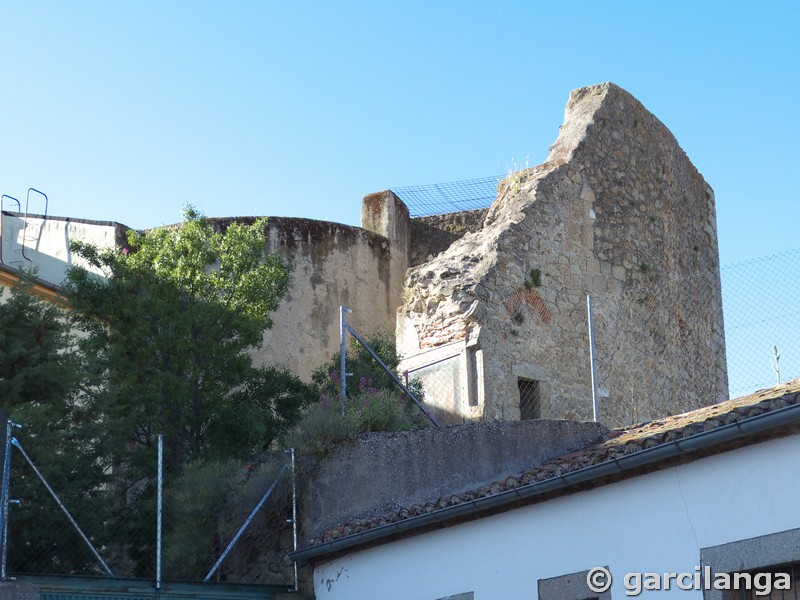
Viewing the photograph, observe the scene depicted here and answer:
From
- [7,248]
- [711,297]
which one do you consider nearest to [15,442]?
[7,248]

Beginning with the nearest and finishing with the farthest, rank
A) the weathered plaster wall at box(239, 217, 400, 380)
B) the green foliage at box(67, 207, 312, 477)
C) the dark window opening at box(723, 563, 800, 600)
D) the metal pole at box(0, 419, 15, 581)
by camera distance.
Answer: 1. the dark window opening at box(723, 563, 800, 600)
2. the metal pole at box(0, 419, 15, 581)
3. the green foliage at box(67, 207, 312, 477)
4. the weathered plaster wall at box(239, 217, 400, 380)

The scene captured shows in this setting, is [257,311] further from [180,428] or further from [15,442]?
[15,442]

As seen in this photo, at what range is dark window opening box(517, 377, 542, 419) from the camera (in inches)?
605

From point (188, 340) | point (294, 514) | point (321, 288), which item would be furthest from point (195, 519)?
point (321, 288)

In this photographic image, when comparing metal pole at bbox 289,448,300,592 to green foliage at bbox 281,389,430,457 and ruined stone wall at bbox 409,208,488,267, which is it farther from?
ruined stone wall at bbox 409,208,488,267

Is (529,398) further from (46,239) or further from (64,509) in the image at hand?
(46,239)

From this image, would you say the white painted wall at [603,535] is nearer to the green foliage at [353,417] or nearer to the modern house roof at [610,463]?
the modern house roof at [610,463]

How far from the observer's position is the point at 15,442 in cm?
1115

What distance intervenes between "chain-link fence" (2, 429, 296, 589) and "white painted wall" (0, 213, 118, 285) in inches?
293

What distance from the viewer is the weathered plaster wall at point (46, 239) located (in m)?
19.9

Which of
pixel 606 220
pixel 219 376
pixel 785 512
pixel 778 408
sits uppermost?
pixel 606 220

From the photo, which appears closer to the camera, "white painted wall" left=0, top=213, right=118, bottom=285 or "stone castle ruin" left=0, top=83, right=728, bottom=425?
"stone castle ruin" left=0, top=83, right=728, bottom=425

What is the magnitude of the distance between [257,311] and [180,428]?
70.8 inches

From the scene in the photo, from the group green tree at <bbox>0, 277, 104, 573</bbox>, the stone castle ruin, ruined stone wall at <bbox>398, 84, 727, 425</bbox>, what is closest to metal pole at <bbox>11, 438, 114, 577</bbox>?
green tree at <bbox>0, 277, 104, 573</bbox>
